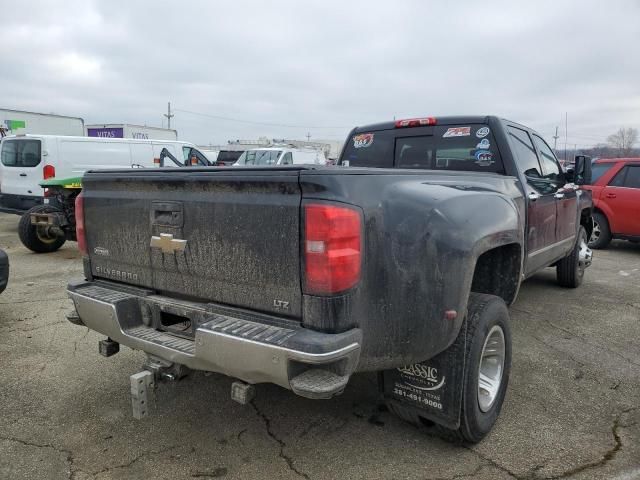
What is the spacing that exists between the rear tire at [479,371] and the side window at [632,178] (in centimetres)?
737

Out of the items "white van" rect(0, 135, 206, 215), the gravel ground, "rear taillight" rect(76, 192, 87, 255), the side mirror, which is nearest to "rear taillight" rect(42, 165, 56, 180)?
"white van" rect(0, 135, 206, 215)

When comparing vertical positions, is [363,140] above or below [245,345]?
above

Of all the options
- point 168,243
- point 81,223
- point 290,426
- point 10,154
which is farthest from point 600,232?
point 10,154

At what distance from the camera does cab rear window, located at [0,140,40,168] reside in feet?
37.4

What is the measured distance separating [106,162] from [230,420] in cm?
1080

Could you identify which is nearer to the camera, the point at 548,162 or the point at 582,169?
the point at 548,162

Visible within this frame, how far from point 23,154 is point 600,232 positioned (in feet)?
40.2

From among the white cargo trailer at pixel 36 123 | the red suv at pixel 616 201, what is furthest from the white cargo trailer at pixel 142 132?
the red suv at pixel 616 201

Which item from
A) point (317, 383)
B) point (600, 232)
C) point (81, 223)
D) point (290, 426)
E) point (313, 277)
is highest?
point (81, 223)

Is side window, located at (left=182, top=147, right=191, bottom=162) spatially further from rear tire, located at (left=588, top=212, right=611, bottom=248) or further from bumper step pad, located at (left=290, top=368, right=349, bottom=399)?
bumper step pad, located at (left=290, top=368, right=349, bottom=399)

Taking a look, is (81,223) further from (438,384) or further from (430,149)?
(430,149)

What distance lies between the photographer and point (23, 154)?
37.6 feet

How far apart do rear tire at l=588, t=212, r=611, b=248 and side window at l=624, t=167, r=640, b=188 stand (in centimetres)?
69

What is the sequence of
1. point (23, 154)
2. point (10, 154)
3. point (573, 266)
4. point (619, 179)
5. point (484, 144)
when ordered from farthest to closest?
point (10, 154) < point (23, 154) < point (619, 179) < point (573, 266) < point (484, 144)
